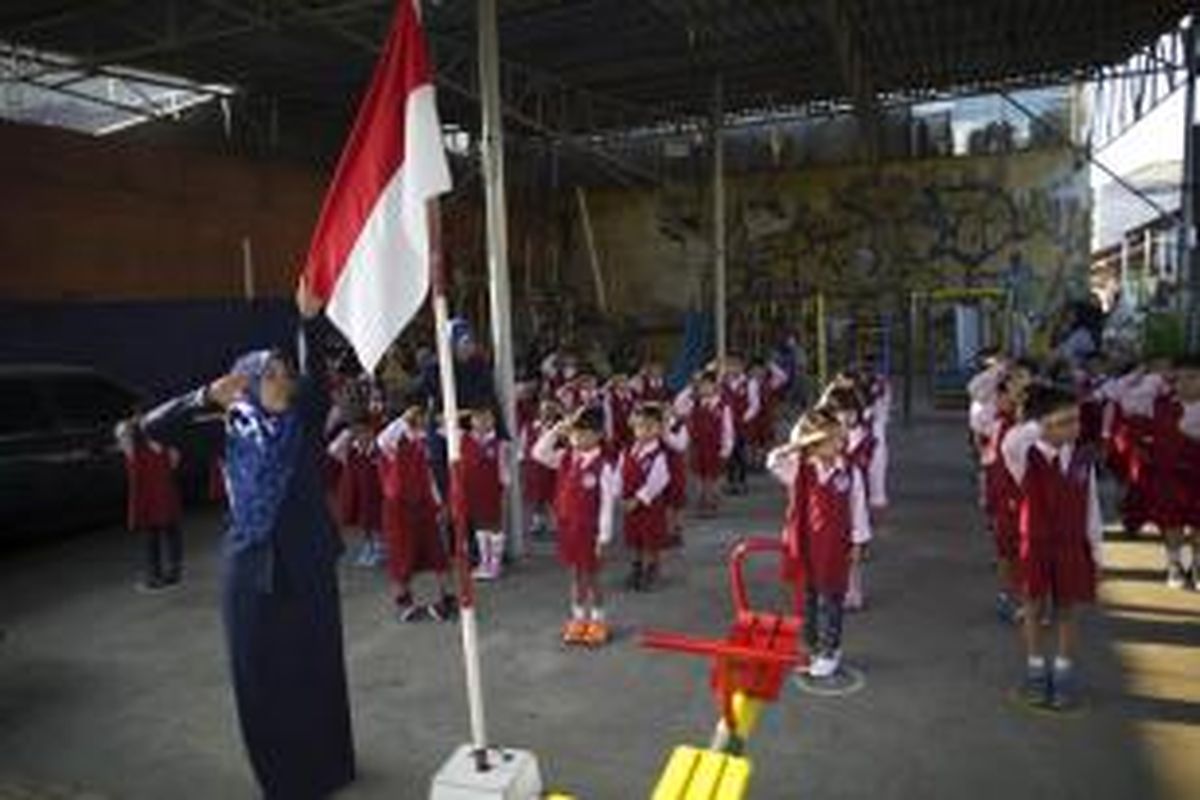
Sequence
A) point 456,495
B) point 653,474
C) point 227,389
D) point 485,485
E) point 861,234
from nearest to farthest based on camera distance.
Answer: point 456,495
point 227,389
point 653,474
point 485,485
point 861,234

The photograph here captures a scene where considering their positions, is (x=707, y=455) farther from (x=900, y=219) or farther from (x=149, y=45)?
(x=900, y=219)

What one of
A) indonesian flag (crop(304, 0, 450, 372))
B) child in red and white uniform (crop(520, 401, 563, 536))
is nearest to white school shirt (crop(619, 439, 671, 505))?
child in red and white uniform (crop(520, 401, 563, 536))

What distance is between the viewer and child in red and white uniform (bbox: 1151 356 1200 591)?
8.28 meters

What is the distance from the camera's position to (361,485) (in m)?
10.0

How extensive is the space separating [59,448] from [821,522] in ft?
24.3

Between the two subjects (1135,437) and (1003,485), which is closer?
(1003,485)

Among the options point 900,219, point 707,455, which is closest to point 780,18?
point 707,455

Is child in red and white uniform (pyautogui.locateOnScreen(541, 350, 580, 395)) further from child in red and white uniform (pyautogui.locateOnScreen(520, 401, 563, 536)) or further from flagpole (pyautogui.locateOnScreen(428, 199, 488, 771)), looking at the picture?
flagpole (pyautogui.locateOnScreen(428, 199, 488, 771))

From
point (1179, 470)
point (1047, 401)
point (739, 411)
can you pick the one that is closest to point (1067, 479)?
point (1047, 401)

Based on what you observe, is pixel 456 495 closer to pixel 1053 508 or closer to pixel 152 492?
pixel 1053 508

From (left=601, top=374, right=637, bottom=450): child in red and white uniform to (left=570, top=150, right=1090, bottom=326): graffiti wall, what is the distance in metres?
13.3

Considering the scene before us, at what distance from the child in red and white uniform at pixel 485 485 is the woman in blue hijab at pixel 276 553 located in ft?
12.2

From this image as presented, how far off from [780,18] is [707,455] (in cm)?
596

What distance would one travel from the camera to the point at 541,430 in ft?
34.1
